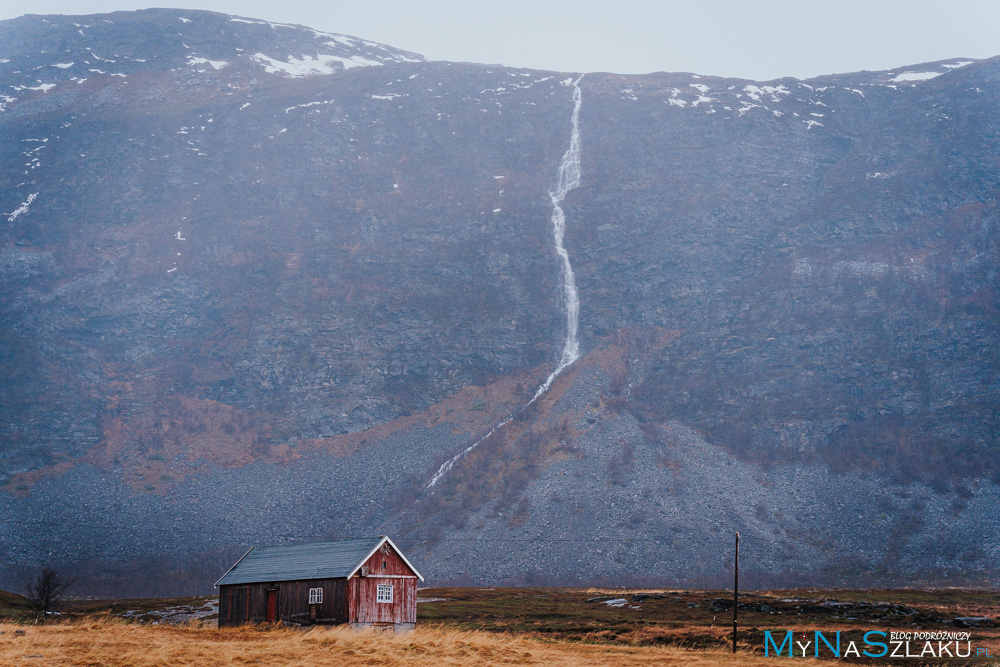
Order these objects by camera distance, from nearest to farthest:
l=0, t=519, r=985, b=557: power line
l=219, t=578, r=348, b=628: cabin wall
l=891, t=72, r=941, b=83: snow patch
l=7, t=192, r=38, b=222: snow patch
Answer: l=219, t=578, r=348, b=628: cabin wall, l=0, t=519, r=985, b=557: power line, l=7, t=192, r=38, b=222: snow patch, l=891, t=72, r=941, b=83: snow patch

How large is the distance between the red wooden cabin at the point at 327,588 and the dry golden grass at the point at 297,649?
3615mm

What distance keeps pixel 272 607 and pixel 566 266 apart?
89525 mm

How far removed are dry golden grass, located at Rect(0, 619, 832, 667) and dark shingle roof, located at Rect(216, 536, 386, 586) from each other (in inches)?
177

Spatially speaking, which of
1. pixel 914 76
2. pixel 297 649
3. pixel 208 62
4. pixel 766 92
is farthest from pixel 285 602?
pixel 914 76

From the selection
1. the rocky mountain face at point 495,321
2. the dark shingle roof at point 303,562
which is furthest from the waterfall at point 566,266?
the dark shingle roof at point 303,562

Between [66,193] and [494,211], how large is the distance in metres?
65.7

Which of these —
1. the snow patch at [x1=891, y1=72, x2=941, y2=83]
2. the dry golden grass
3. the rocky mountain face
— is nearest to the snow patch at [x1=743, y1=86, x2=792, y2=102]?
the rocky mountain face

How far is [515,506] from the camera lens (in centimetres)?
8575

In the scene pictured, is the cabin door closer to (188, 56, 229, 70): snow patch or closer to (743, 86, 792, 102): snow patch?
(743, 86, 792, 102): snow patch

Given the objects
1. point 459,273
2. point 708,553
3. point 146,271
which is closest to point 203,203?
point 146,271

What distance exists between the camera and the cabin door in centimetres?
4375

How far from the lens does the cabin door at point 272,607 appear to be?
43.8 metres

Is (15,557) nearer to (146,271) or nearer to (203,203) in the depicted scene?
(146,271)

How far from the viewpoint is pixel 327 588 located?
43000 millimetres
